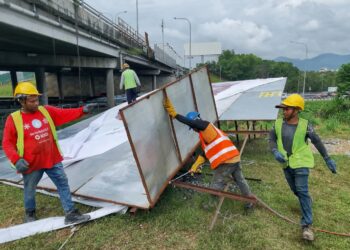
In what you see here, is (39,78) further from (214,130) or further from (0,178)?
(214,130)

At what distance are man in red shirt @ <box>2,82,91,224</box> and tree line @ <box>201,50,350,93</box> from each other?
310 ft

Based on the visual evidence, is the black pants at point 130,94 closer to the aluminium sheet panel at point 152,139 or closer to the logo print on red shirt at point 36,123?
the aluminium sheet panel at point 152,139

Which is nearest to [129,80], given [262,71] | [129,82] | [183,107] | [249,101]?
[129,82]

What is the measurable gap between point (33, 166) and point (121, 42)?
72.3ft

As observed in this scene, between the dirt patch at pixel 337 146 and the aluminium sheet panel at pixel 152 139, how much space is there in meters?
5.98

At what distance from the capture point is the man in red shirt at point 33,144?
3938 millimetres

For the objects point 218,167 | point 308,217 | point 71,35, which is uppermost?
point 71,35

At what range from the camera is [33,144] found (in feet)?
13.2

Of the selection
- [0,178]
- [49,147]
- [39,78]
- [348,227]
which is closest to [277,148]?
[348,227]

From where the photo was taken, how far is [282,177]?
6355mm

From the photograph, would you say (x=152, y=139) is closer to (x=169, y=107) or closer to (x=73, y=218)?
(x=169, y=107)

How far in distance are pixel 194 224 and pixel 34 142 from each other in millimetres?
2458

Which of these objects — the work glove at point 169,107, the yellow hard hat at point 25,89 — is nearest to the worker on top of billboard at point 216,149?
the work glove at point 169,107

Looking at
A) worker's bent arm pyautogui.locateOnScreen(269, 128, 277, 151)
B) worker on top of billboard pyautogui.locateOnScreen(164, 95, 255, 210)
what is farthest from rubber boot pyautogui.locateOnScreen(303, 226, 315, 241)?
worker's bent arm pyautogui.locateOnScreen(269, 128, 277, 151)
